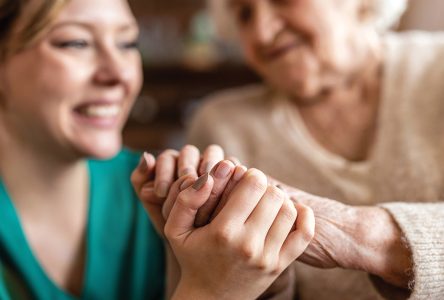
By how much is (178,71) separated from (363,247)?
8.26 ft

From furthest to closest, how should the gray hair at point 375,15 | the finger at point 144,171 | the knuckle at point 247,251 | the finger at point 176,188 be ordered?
the gray hair at point 375,15, the finger at point 144,171, the finger at point 176,188, the knuckle at point 247,251

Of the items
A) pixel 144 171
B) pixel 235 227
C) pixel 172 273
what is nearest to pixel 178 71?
pixel 172 273

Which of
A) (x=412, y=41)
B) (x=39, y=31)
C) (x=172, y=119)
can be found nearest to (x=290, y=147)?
(x=412, y=41)

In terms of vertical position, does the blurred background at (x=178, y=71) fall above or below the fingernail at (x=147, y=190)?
below

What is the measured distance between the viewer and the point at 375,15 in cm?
143

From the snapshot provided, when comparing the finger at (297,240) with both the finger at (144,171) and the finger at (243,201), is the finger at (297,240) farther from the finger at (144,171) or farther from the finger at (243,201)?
the finger at (144,171)

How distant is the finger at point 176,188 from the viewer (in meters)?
0.83

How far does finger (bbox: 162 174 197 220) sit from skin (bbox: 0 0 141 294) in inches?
14.5

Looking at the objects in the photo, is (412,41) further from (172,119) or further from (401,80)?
(172,119)

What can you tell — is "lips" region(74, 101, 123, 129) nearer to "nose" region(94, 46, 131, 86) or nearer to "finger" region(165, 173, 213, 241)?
"nose" region(94, 46, 131, 86)

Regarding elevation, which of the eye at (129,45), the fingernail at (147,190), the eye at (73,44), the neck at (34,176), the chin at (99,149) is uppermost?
the eye at (73,44)

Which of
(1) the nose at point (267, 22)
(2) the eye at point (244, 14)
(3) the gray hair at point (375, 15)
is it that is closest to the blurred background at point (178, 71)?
(3) the gray hair at point (375, 15)

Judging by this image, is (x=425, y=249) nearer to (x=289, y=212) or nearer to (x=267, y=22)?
(x=289, y=212)

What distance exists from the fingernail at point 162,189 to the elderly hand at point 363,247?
246 mm
